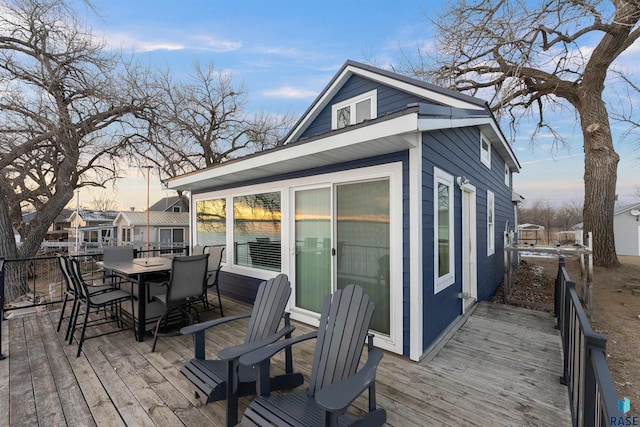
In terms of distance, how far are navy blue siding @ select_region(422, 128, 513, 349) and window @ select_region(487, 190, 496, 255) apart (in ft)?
0.67

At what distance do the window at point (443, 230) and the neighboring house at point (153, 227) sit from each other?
63.5 ft

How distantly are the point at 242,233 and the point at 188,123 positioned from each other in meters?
12.5

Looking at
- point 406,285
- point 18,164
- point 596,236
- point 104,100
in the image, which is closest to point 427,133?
point 406,285

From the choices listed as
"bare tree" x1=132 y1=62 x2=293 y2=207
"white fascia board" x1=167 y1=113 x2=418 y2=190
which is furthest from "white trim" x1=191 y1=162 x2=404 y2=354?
"bare tree" x1=132 y1=62 x2=293 y2=207

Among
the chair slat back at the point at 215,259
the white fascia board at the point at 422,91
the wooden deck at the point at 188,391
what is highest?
the white fascia board at the point at 422,91

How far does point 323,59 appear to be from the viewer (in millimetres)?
9352

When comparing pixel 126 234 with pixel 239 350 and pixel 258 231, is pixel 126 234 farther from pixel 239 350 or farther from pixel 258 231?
pixel 239 350

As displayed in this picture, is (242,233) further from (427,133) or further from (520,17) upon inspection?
(520,17)

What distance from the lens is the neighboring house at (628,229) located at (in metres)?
18.6

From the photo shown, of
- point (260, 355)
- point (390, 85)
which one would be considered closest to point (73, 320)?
point (260, 355)

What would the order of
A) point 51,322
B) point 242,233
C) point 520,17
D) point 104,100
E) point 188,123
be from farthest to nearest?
point 188,123 < point 104,100 < point 520,17 < point 242,233 < point 51,322

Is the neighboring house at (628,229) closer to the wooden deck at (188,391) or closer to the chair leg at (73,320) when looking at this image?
the wooden deck at (188,391)

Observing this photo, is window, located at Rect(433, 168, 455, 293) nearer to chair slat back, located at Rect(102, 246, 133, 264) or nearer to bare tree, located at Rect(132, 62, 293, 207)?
chair slat back, located at Rect(102, 246, 133, 264)

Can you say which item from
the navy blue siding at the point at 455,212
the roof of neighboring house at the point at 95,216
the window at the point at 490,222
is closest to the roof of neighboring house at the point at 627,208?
the navy blue siding at the point at 455,212
